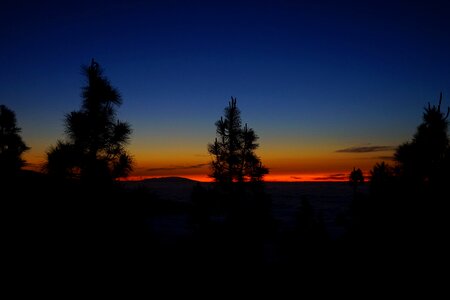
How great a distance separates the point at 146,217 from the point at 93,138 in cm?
368

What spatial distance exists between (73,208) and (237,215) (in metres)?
4.29

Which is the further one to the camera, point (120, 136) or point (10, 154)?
point (10, 154)

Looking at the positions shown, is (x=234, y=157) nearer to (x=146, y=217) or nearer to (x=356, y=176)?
(x=146, y=217)

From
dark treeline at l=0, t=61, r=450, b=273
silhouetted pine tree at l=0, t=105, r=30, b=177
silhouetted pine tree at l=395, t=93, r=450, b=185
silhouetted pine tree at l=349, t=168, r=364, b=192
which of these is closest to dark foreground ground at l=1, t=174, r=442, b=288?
dark treeline at l=0, t=61, r=450, b=273

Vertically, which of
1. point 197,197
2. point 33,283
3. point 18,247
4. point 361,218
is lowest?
point 33,283

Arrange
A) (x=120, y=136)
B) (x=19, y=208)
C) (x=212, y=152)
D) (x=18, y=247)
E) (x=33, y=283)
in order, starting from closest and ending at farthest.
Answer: (x=33, y=283)
(x=18, y=247)
(x=19, y=208)
(x=120, y=136)
(x=212, y=152)

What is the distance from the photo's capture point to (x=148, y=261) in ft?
22.1

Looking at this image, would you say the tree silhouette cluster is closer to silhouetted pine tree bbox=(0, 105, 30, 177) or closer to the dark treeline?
the dark treeline

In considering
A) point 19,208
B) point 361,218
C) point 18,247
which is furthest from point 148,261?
point 361,218

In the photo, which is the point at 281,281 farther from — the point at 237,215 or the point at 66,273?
the point at 66,273

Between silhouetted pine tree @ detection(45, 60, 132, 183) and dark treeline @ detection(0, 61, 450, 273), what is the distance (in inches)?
1.3

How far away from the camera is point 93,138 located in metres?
9.41

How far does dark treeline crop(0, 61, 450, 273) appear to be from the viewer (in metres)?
5.93

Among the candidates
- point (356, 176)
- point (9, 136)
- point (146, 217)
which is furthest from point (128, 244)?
Answer: point (356, 176)
